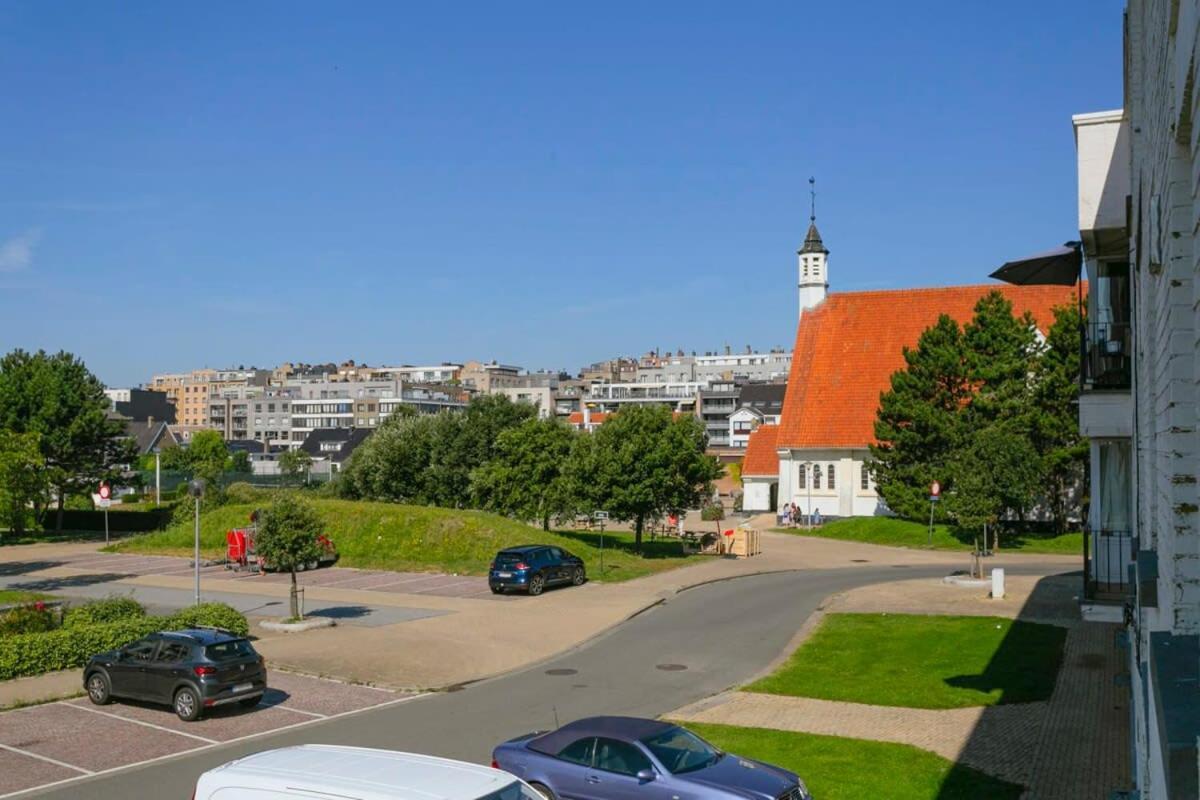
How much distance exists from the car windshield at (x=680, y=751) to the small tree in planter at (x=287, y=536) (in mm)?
17250

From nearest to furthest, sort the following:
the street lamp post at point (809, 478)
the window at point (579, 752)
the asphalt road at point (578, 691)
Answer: the window at point (579, 752)
the asphalt road at point (578, 691)
the street lamp post at point (809, 478)

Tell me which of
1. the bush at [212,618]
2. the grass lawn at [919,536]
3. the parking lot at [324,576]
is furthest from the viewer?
the grass lawn at [919,536]

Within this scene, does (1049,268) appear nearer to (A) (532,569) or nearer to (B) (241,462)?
(A) (532,569)

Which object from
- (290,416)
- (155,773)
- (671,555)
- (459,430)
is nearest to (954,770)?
(155,773)

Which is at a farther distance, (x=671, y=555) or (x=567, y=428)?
(x=567, y=428)

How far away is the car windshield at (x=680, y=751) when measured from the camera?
41.2 feet

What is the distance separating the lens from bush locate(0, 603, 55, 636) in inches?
962

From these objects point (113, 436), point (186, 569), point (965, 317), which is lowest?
point (186, 569)

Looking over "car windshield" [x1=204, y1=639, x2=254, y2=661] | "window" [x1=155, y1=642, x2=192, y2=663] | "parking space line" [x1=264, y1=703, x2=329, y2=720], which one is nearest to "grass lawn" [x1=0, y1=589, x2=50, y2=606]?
"window" [x1=155, y1=642, x2=192, y2=663]

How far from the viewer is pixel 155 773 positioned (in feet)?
50.5

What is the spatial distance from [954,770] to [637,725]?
16.5 ft

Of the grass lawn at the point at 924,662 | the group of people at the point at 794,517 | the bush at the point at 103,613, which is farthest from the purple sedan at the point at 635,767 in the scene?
the group of people at the point at 794,517

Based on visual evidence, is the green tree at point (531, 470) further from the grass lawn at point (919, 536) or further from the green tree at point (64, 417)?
the green tree at point (64, 417)

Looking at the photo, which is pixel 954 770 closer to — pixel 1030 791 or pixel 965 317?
pixel 1030 791
